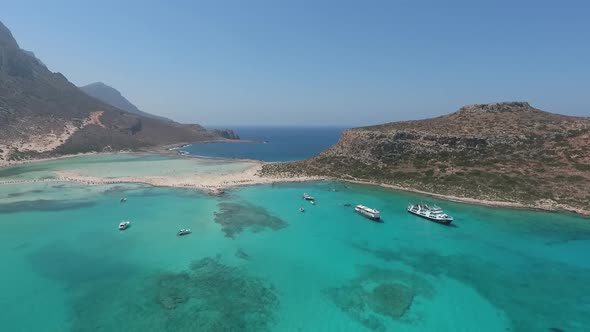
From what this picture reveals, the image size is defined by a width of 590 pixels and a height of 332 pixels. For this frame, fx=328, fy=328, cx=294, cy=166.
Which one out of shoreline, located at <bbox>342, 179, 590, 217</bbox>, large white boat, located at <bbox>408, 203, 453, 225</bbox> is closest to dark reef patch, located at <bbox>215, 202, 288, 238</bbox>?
large white boat, located at <bbox>408, 203, 453, 225</bbox>

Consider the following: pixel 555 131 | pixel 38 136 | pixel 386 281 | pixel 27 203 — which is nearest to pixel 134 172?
pixel 27 203

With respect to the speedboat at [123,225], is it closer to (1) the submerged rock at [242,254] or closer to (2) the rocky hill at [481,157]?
(1) the submerged rock at [242,254]

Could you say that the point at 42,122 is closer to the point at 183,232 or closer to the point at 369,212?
the point at 183,232

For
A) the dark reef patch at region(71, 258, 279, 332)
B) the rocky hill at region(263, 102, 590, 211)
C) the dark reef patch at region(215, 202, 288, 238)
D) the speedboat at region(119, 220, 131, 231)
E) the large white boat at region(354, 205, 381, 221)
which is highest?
the rocky hill at region(263, 102, 590, 211)

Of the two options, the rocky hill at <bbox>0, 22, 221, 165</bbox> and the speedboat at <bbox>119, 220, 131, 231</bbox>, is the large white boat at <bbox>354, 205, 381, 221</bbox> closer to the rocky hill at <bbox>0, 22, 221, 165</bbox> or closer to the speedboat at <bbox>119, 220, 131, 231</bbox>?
the speedboat at <bbox>119, 220, 131, 231</bbox>

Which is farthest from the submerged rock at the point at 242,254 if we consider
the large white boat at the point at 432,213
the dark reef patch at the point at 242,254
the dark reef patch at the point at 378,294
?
the large white boat at the point at 432,213

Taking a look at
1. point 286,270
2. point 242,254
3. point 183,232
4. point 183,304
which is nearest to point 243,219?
point 183,232
